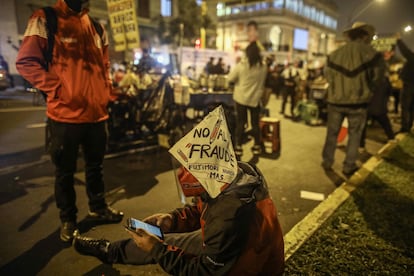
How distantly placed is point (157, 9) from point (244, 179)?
2891cm

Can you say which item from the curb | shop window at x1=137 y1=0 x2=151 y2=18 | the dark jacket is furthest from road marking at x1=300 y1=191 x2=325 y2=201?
shop window at x1=137 y1=0 x2=151 y2=18

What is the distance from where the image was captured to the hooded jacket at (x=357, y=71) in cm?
477

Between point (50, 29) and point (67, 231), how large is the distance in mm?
1840

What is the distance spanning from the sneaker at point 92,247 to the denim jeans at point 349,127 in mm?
4006

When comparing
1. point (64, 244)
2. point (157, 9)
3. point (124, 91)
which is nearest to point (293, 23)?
point (157, 9)

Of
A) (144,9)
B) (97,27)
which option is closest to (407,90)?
(97,27)

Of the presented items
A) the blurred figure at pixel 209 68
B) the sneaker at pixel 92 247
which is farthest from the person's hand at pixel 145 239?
the blurred figure at pixel 209 68

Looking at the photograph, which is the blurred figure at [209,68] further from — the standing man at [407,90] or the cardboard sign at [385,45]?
the cardboard sign at [385,45]

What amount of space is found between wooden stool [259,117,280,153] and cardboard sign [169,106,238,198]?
481 cm

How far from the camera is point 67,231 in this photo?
2963mm

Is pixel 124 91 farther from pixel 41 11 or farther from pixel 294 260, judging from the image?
pixel 294 260

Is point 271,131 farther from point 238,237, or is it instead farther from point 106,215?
point 238,237

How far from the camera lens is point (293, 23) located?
48594 mm

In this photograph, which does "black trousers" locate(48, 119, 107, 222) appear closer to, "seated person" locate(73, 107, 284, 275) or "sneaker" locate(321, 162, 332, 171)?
"seated person" locate(73, 107, 284, 275)
